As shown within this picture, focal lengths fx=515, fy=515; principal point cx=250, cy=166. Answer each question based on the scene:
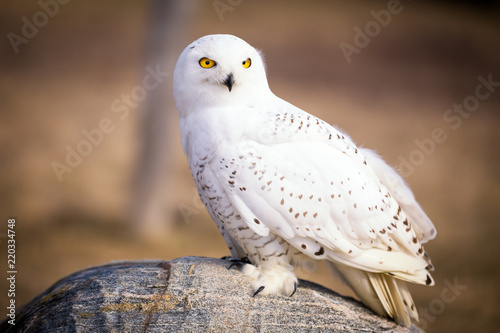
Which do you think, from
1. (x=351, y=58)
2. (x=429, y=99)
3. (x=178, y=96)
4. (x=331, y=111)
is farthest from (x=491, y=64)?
(x=178, y=96)

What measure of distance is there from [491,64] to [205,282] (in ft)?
29.1

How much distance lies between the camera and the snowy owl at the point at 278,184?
6.38 ft

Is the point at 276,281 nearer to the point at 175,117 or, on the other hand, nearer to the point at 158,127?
the point at 158,127

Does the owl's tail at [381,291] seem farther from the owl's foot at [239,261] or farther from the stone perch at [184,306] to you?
the owl's foot at [239,261]

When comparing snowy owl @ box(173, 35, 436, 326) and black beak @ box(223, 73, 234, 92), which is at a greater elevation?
black beak @ box(223, 73, 234, 92)

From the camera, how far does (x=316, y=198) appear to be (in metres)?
1.98

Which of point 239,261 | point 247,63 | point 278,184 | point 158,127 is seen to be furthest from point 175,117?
point 278,184

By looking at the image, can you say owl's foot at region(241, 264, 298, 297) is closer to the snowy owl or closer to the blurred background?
the snowy owl

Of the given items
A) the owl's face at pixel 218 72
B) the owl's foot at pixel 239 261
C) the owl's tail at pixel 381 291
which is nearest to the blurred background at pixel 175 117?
the owl's face at pixel 218 72

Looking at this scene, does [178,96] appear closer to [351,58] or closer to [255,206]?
[255,206]

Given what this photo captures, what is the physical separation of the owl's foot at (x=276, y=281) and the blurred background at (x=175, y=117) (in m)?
2.50

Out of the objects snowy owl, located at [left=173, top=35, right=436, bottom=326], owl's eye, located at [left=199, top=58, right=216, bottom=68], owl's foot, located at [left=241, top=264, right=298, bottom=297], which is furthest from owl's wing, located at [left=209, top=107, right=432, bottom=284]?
owl's eye, located at [left=199, top=58, right=216, bottom=68]

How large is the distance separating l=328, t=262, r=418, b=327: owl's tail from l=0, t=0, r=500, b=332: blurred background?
247cm

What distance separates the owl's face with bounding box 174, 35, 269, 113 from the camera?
6.33ft
